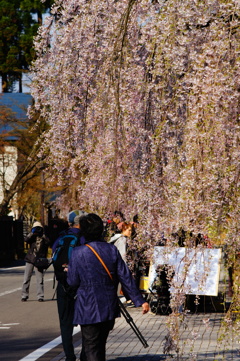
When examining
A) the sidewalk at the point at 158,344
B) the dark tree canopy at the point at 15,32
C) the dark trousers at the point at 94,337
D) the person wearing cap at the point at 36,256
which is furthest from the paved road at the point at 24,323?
the dark tree canopy at the point at 15,32

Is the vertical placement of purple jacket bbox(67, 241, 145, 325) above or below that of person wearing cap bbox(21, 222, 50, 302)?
above

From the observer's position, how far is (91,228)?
18.5 ft

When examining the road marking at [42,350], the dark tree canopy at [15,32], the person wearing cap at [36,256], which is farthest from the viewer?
the dark tree canopy at [15,32]

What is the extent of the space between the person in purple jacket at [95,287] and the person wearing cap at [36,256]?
8.62m

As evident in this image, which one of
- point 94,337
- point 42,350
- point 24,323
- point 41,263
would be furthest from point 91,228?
point 41,263

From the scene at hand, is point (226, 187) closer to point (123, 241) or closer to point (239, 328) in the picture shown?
point (239, 328)

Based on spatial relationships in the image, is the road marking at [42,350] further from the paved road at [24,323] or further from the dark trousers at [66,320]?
the dark trousers at [66,320]

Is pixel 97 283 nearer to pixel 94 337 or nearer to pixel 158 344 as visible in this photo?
pixel 94 337

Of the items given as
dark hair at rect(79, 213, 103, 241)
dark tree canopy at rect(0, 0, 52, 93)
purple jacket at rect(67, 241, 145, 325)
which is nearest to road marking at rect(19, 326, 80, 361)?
purple jacket at rect(67, 241, 145, 325)

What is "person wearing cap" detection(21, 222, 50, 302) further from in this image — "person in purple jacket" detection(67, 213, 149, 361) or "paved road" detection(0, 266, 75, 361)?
"person in purple jacket" detection(67, 213, 149, 361)

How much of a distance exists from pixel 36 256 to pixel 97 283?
8.92 m

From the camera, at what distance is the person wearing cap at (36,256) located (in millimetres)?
14141

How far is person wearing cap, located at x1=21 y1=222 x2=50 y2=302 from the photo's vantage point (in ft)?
46.4

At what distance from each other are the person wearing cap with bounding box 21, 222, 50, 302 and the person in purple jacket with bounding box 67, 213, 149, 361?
862 cm
